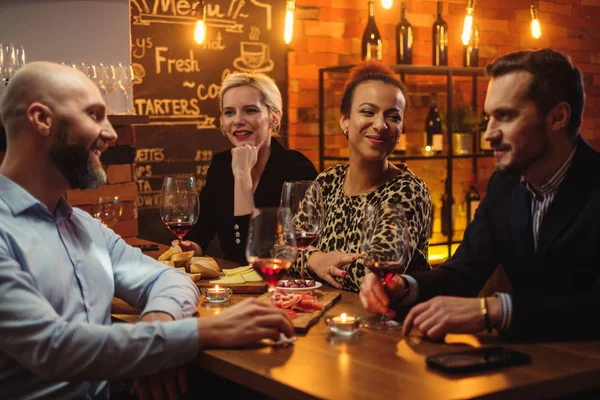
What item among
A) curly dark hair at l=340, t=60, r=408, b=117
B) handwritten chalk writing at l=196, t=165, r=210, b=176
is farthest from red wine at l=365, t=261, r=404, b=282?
handwritten chalk writing at l=196, t=165, r=210, b=176

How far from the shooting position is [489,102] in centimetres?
196

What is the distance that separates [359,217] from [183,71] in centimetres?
247

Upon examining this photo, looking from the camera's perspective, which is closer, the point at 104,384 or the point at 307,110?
the point at 104,384

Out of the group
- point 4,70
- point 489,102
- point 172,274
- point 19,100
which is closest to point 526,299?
point 489,102

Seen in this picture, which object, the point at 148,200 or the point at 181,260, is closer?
the point at 181,260

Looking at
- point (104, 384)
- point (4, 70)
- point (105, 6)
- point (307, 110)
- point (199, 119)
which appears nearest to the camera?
point (104, 384)

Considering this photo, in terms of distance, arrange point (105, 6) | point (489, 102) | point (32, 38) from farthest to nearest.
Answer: point (105, 6) → point (32, 38) → point (489, 102)

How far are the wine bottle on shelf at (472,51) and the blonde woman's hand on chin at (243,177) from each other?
9.00 ft

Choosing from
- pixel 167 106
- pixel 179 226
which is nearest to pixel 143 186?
pixel 167 106

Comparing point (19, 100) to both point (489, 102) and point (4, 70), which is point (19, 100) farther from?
point (4, 70)

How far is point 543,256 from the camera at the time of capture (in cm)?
190

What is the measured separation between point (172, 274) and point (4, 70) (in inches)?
74.2

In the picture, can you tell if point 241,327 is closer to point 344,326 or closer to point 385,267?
point 344,326

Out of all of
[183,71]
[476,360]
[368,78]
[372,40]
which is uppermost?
[372,40]
